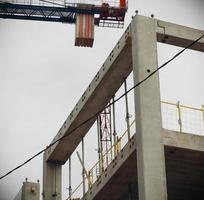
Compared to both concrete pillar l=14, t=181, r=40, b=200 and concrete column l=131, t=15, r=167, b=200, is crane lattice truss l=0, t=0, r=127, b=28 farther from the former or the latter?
concrete column l=131, t=15, r=167, b=200

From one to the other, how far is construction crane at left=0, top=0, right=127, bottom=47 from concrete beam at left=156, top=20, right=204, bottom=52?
24.6 meters

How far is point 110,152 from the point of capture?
3114 cm

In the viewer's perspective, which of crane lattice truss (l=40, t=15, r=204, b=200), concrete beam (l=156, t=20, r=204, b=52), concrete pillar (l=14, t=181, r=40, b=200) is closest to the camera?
crane lattice truss (l=40, t=15, r=204, b=200)

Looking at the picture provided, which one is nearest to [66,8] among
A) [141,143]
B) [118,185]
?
[118,185]

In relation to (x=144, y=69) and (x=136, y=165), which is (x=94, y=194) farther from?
(x=144, y=69)

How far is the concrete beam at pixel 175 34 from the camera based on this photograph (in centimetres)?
2825

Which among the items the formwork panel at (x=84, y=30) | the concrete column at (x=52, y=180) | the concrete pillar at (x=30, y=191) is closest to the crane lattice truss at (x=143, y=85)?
the concrete column at (x=52, y=180)

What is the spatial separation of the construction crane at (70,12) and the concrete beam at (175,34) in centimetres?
2458

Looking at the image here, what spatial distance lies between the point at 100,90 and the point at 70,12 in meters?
24.6

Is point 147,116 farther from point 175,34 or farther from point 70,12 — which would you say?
point 70,12

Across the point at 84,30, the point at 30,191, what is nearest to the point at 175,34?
the point at 30,191

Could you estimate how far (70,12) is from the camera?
2168 inches

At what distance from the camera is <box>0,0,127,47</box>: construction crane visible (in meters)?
54.2

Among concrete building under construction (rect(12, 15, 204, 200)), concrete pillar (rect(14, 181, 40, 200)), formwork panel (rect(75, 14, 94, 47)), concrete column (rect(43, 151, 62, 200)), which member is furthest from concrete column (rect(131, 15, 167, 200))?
formwork panel (rect(75, 14, 94, 47))
